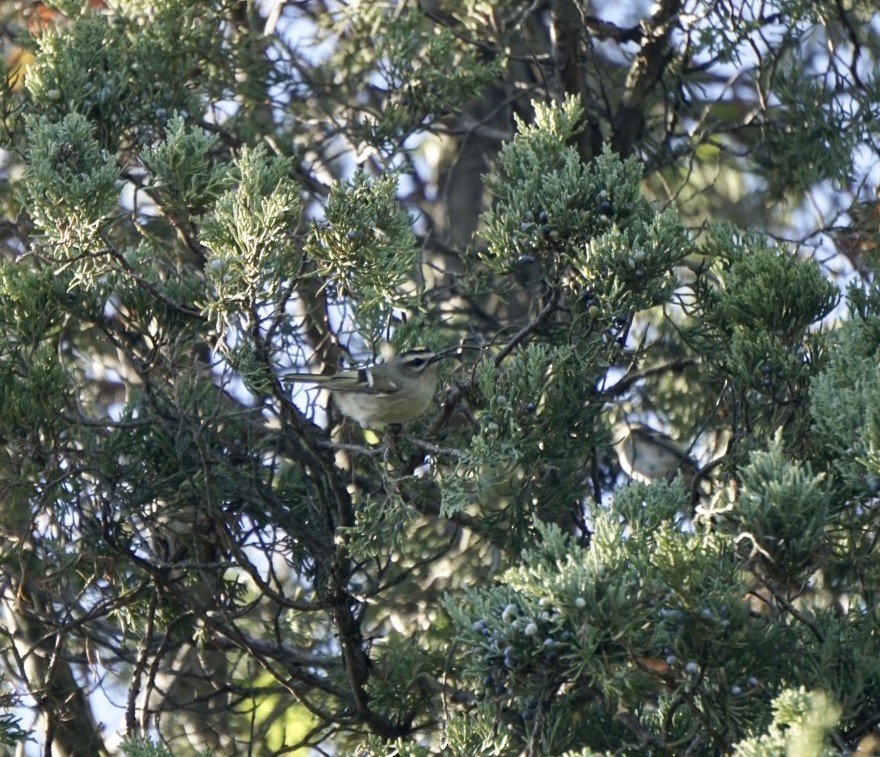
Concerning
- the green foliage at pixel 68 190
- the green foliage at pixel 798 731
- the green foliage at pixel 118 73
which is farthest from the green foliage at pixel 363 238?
the green foliage at pixel 798 731

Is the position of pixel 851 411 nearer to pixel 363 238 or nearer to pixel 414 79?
pixel 363 238

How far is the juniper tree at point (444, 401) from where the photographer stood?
10.6ft

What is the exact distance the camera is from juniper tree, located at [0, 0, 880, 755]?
323cm

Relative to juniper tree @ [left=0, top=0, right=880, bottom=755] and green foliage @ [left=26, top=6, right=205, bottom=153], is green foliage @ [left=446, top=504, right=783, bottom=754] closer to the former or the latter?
juniper tree @ [left=0, top=0, right=880, bottom=755]

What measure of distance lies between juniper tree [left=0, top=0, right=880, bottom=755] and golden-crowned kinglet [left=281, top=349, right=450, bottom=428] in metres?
0.12

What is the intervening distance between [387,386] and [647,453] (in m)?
1.76

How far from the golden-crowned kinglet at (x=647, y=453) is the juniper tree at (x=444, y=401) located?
6 centimetres

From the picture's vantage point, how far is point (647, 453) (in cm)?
620

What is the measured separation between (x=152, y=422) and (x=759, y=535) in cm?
228

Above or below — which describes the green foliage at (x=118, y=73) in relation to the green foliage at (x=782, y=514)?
above

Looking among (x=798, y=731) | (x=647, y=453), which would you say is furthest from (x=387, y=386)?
(x=798, y=731)

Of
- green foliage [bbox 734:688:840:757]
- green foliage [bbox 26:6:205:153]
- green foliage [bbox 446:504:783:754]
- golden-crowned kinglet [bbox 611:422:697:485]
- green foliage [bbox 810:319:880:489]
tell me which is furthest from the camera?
golden-crowned kinglet [bbox 611:422:697:485]

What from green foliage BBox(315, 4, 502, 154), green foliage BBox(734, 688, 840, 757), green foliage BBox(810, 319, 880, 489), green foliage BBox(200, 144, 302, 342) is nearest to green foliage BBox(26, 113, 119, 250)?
green foliage BBox(200, 144, 302, 342)

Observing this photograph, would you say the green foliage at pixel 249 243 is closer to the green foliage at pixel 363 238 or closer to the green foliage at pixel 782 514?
the green foliage at pixel 363 238
